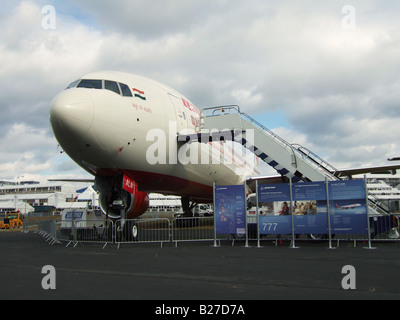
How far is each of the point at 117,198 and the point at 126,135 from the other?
9.65 ft

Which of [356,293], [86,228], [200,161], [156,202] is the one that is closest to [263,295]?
[356,293]

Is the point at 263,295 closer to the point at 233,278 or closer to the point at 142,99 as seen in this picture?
the point at 233,278

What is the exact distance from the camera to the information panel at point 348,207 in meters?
12.2

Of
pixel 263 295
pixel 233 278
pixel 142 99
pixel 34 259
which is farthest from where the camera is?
pixel 142 99

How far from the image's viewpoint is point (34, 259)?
10.3 metres

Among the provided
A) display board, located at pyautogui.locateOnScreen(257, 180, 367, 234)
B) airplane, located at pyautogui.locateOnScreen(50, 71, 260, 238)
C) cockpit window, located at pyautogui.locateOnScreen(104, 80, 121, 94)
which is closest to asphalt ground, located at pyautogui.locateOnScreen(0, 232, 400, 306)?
display board, located at pyautogui.locateOnScreen(257, 180, 367, 234)

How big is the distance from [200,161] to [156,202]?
7017 centimetres

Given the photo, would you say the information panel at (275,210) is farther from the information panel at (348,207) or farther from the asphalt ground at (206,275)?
the asphalt ground at (206,275)

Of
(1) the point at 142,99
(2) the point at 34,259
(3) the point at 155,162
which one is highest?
(1) the point at 142,99

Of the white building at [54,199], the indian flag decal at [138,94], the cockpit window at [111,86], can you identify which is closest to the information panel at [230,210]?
the indian flag decal at [138,94]

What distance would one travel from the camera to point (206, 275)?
734 centimetres

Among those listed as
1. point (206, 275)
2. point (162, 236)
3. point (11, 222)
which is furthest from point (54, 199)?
point (206, 275)

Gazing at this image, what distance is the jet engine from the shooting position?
545 inches

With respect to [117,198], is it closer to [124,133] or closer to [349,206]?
[124,133]
